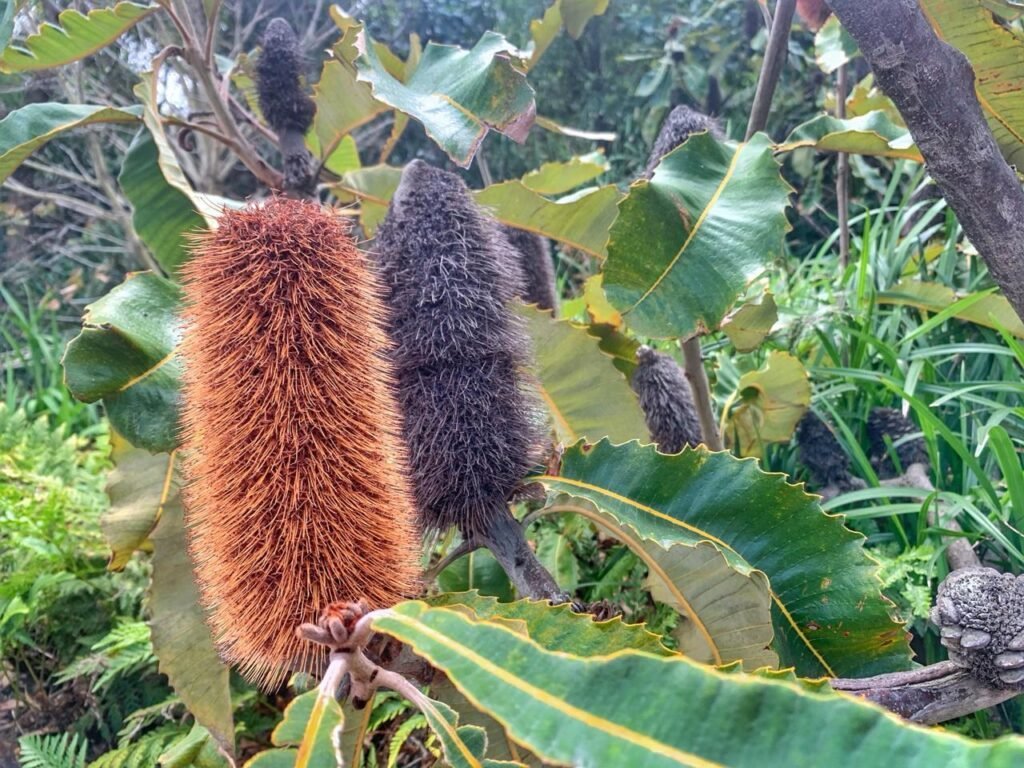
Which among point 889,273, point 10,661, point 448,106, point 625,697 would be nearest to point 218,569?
point 625,697

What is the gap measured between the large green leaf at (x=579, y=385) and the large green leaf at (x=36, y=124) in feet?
2.69

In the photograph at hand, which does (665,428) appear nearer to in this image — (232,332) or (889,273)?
(232,332)

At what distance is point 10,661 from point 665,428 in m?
1.56

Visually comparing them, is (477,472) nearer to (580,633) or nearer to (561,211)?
(580,633)

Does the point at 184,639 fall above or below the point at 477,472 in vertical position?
below

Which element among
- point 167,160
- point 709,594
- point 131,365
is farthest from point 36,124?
point 709,594

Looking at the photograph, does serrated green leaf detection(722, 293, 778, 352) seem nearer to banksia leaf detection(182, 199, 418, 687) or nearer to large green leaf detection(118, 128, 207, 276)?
banksia leaf detection(182, 199, 418, 687)

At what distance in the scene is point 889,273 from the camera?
1.98 metres

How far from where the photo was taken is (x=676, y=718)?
1.49 ft

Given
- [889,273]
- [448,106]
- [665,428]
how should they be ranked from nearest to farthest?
[448,106] → [665,428] → [889,273]

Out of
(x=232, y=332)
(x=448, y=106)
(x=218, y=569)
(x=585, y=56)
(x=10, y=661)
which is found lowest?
(x=10, y=661)

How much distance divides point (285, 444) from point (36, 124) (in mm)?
878

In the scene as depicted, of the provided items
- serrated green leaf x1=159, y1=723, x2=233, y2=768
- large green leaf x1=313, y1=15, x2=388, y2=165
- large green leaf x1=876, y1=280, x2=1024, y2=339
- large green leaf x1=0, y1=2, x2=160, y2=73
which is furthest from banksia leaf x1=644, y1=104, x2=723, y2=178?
serrated green leaf x1=159, y1=723, x2=233, y2=768

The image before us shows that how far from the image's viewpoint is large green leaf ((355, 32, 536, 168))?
882 millimetres
